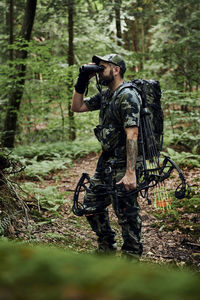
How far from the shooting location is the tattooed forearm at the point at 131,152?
11.9ft

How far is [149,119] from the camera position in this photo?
13.0 ft

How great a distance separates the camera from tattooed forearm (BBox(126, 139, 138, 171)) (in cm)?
363

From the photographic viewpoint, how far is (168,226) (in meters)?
5.69

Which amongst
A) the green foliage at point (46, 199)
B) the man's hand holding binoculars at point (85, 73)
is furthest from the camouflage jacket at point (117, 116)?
the green foliage at point (46, 199)

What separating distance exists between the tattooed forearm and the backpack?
283 mm

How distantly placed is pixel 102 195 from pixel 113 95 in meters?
1.46

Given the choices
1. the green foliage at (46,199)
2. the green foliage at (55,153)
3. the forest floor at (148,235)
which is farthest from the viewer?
the green foliage at (55,153)

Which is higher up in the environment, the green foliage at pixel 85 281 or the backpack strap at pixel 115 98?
the backpack strap at pixel 115 98

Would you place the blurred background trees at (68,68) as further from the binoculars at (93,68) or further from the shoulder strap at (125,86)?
the binoculars at (93,68)

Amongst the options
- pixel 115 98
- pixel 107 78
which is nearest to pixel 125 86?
pixel 115 98

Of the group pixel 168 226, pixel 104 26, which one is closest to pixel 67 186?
pixel 168 226

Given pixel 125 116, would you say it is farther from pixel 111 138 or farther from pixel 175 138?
pixel 175 138

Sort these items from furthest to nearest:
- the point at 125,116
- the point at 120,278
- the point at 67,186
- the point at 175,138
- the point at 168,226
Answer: the point at 175,138 < the point at 67,186 < the point at 168,226 < the point at 125,116 < the point at 120,278

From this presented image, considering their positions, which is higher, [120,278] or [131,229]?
[120,278]
